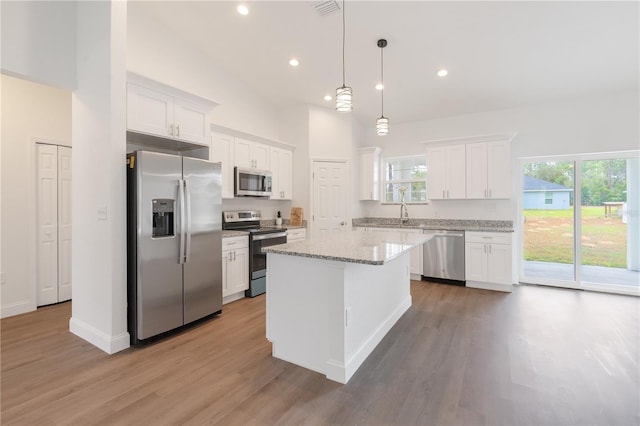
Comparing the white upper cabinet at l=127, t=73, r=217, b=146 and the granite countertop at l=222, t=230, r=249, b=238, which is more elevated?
the white upper cabinet at l=127, t=73, r=217, b=146

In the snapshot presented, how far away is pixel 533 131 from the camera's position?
186 inches

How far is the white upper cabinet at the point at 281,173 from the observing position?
16.6ft

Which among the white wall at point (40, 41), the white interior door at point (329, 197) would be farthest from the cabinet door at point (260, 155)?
the white wall at point (40, 41)

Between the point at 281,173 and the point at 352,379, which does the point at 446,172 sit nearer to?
the point at 281,173

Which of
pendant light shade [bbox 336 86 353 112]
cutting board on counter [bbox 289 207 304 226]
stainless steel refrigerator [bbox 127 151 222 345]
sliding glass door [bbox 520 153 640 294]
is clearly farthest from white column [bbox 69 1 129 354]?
sliding glass door [bbox 520 153 640 294]

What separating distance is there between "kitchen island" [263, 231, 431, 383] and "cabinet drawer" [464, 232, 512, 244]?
2762mm

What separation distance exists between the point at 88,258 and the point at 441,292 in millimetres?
4460

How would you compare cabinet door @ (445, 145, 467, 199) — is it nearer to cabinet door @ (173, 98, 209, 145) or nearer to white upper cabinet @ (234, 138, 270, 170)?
white upper cabinet @ (234, 138, 270, 170)

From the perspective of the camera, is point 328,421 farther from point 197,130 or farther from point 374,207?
Result: point 374,207

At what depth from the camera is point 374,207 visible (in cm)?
607

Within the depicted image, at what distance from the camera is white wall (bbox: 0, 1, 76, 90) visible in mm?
2416

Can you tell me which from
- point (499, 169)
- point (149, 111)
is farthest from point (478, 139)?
point (149, 111)

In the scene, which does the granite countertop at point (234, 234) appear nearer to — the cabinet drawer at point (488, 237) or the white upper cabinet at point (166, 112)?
the white upper cabinet at point (166, 112)

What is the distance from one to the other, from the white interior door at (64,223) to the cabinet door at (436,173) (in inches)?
219
